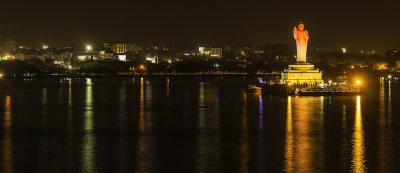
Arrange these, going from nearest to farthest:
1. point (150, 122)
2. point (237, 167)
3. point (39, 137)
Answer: point (237, 167) → point (39, 137) → point (150, 122)

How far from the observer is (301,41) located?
3984cm

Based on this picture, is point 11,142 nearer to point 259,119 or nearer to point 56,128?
point 56,128

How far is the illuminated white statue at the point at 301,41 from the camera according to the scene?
3934cm

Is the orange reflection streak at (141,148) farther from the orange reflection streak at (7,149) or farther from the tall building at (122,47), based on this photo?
the tall building at (122,47)

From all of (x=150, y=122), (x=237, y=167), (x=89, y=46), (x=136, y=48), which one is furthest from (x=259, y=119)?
(x=136, y=48)

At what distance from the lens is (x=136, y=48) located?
18775 centimetres

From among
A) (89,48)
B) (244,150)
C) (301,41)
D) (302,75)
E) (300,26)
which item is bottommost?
(244,150)

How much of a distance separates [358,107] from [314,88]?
884cm

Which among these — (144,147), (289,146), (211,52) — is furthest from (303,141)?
(211,52)

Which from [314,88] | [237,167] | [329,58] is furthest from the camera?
[329,58]

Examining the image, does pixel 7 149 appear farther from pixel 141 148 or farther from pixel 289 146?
pixel 289 146

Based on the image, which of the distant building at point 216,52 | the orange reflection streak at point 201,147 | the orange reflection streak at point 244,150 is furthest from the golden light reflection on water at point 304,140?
the distant building at point 216,52

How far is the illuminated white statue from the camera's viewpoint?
39.3 metres

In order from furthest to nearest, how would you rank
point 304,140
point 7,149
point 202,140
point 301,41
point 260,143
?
1. point 301,41
2. point 202,140
3. point 304,140
4. point 260,143
5. point 7,149
